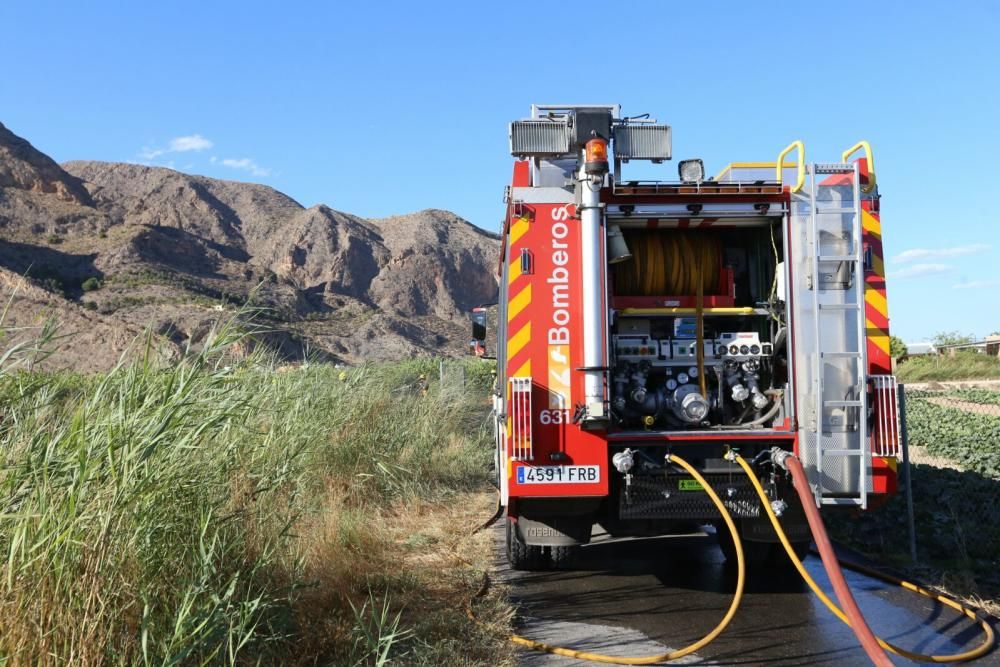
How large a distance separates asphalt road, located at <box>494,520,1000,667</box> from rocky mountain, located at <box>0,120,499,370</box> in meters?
18.3

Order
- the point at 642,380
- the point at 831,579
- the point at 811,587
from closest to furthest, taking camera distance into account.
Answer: the point at 831,579 < the point at 811,587 < the point at 642,380

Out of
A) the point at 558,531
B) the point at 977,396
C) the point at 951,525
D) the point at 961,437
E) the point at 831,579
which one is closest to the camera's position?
the point at 831,579

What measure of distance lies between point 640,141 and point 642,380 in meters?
1.77

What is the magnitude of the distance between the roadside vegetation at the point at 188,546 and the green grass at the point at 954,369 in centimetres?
3761

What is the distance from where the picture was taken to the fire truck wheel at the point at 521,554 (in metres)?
6.89

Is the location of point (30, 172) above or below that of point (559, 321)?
above

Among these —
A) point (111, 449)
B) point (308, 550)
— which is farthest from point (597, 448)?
point (111, 449)

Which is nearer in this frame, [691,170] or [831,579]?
[831,579]

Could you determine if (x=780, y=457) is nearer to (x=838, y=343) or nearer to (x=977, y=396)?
(x=838, y=343)

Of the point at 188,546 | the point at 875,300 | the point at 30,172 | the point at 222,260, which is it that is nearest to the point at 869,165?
the point at 875,300

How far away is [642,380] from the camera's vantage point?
6434 millimetres

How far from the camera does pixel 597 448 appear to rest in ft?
19.1

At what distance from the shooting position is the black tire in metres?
6.93

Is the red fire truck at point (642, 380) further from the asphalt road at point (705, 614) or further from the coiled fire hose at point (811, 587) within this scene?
the asphalt road at point (705, 614)
